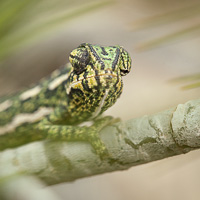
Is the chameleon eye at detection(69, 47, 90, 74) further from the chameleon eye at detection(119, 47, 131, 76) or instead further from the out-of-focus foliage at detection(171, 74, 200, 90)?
the out-of-focus foliage at detection(171, 74, 200, 90)

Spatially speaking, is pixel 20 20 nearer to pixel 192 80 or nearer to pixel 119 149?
pixel 192 80

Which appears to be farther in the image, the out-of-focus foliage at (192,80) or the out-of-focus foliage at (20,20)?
the out-of-focus foliage at (192,80)

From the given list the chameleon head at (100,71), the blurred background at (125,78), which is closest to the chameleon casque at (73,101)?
the chameleon head at (100,71)

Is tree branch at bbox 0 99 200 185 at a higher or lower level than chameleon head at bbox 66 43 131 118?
lower

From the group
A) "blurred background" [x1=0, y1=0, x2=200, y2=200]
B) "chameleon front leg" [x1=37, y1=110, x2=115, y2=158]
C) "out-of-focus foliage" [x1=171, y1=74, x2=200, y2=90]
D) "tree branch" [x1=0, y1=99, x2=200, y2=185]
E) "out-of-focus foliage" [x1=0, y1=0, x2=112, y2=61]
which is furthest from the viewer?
"blurred background" [x1=0, y1=0, x2=200, y2=200]

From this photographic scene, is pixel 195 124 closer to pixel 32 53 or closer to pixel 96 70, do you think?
pixel 96 70

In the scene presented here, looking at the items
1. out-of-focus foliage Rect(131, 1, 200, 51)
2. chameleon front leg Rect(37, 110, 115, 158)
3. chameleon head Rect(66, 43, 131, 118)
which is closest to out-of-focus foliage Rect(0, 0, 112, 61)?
out-of-focus foliage Rect(131, 1, 200, 51)

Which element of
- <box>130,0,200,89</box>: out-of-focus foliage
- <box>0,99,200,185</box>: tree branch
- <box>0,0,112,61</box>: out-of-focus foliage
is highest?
<box>0,0,112,61</box>: out-of-focus foliage

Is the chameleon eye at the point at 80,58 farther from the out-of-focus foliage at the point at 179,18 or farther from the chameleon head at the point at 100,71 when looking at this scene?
the out-of-focus foliage at the point at 179,18
